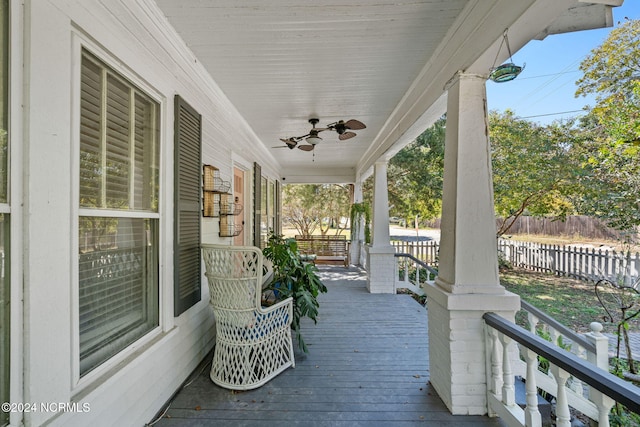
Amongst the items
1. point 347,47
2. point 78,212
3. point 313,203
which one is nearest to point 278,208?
point 313,203

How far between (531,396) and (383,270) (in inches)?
138

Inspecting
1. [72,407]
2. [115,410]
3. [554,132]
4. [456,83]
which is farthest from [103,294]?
[554,132]

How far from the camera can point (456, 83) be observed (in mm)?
1906

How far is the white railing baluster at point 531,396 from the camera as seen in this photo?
150 cm

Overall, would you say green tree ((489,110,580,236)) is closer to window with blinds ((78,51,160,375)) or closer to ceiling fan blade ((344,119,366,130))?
ceiling fan blade ((344,119,366,130))

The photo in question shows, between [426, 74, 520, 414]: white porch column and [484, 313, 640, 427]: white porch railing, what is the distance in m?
0.09

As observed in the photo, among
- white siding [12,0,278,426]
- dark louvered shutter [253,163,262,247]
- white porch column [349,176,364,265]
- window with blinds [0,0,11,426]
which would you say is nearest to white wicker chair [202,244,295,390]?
white siding [12,0,278,426]

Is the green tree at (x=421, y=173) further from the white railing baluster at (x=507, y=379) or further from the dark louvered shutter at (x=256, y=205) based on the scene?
the white railing baluster at (x=507, y=379)

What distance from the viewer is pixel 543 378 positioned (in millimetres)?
2098

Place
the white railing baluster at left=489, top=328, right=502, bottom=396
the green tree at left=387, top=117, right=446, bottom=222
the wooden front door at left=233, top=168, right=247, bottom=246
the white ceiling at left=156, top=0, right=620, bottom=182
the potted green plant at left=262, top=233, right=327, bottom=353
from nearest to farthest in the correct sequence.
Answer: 1. the white ceiling at left=156, top=0, right=620, bottom=182
2. the white railing baluster at left=489, top=328, right=502, bottom=396
3. the potted green plant at left=262, top=233, right=327, bottom=353
4. the wooden front door at left=233, top=168, right=247, bottom=246
5. the green tree at left=387, top=117, right=446, bottom=222

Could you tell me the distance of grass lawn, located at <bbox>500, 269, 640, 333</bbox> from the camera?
13.1ft

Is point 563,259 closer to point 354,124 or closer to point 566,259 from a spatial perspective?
point 566,259

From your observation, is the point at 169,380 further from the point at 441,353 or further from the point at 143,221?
the point at 441,353

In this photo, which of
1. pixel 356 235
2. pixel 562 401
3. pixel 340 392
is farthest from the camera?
pixel 356 235
